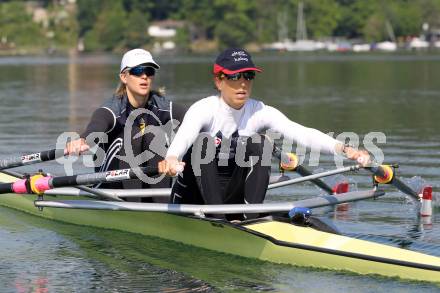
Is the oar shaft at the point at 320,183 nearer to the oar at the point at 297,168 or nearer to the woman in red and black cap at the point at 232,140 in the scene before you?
the oar at the point at 297,168

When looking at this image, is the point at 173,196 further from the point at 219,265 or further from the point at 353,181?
the point at 353,181

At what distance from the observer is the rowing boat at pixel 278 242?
9.64m

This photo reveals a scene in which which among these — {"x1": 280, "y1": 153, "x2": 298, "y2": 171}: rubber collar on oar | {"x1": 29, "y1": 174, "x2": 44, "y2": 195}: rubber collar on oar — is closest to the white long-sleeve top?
{"x1": 29, "y1": 174, "x2": 44, "y2": 195}: rubber collar on oar

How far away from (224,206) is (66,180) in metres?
1.74

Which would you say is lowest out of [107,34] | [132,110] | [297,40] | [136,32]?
[132,110]

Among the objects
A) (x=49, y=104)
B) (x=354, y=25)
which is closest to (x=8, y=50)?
(x=354, y=25)

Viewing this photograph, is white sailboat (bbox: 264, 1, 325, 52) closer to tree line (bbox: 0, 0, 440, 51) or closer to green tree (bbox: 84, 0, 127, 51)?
tree line (bbox: 0, 0, 440, 51)

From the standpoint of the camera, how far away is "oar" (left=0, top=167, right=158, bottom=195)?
1053 centimetres

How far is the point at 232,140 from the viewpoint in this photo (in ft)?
35.0

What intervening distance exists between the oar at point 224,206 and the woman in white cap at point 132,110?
87cm

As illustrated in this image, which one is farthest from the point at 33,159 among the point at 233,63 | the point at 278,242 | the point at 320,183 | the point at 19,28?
the point at 19,28

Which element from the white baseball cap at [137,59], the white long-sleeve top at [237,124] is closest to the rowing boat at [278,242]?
the white long-sleeve top at [237,124]

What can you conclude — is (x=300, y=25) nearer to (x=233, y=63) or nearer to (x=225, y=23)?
(x=225, y=23)

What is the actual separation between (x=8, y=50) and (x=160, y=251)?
164m
